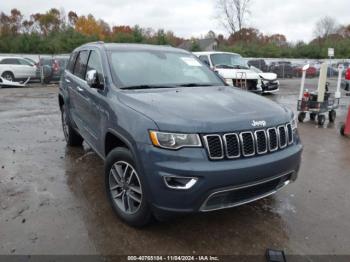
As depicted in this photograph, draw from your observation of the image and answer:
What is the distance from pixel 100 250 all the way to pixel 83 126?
7.16 feet

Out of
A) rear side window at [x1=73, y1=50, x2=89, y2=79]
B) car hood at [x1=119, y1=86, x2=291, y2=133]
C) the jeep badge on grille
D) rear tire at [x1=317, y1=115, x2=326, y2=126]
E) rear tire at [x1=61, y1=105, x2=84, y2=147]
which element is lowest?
rear tire at [x1=317, y1=115, x2=326, y2=126]

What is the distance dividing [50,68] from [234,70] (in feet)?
39.8

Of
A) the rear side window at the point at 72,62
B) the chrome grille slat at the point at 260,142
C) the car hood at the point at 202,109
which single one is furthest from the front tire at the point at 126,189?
the rear side window at the point at 72,62

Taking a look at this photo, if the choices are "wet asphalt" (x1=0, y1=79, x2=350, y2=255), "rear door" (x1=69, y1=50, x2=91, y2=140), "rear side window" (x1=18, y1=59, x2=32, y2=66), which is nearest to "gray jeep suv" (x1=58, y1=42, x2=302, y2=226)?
"wet asphalt" (x1=0, y1=79, x2=350, y2=255)

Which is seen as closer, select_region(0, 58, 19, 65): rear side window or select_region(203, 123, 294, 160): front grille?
select_region(203, 123, 294, 160): front grille

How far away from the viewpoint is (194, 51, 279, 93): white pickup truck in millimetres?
13711

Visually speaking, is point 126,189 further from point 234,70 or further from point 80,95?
point 234,70

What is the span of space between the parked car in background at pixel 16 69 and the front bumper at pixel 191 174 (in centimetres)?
1888

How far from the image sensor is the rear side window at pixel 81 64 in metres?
5.09

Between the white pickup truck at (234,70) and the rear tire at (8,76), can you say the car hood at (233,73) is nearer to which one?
the white pickup truck at (234,70)

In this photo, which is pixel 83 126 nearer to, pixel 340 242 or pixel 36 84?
pixel 340 242

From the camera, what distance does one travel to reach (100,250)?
3.11 m

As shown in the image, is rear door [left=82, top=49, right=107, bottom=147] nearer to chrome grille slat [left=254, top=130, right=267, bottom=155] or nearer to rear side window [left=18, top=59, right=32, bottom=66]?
chrome grille slat [left=254, top=130, right=267, bottom=155]

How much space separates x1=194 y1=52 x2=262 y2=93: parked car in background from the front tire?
10590 mm
